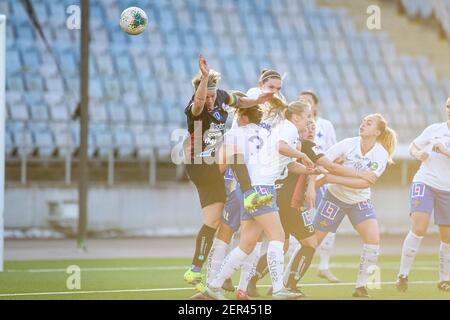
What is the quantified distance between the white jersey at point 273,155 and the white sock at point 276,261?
22.4 inches

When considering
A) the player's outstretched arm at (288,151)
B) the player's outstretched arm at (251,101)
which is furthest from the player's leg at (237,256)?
A: the player's outstretched arm at (251,101)

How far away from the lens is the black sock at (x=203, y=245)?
32.5 feet

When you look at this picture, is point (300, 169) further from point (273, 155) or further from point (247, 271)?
point (247, 271)

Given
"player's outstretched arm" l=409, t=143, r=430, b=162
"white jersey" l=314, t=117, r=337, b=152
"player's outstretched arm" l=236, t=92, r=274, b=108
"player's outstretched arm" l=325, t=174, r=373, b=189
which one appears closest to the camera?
"player's outstretched arm" l=236, t=92, r=274, b=108

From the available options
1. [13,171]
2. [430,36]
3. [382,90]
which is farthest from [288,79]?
[13,171]

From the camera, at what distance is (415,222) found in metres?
11.3

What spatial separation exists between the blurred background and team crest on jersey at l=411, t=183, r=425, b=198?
34.6ft

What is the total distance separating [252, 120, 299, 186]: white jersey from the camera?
31.4ft

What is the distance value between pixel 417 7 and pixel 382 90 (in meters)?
4.25

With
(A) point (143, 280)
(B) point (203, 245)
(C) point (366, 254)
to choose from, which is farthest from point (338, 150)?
(A) point (143, 280)

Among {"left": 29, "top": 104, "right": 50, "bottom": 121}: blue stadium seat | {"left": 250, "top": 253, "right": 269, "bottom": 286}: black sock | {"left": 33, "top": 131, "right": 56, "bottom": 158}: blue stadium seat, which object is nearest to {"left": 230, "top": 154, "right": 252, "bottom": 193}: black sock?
{"left": 250, "top": 253, "right": 269, "bottom": 286}: black sock

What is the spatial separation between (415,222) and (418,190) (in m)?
0.35

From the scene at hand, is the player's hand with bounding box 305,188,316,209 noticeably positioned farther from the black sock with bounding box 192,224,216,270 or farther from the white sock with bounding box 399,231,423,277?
the white sock with bounding box 399,231,423,277
